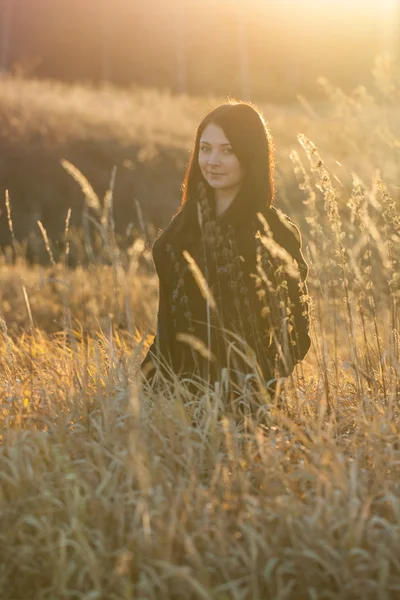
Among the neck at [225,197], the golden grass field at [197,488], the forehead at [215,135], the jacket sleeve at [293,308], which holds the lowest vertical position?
the golden grass field at [197,488]

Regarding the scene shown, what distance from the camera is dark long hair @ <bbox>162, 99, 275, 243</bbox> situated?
3.44 metres

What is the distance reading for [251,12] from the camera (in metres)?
42.7

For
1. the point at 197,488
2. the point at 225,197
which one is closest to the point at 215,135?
the point at 225,197

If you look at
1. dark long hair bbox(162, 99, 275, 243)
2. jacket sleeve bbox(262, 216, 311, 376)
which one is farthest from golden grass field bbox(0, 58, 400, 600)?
dark long hair bbox(162, 99, 275, 243)

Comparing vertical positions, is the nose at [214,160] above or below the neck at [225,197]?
above

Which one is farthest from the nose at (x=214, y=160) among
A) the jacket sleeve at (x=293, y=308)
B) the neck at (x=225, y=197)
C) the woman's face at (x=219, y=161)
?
the jacket sleeve at (x=293, y=308)

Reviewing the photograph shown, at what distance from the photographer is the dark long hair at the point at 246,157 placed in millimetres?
3443

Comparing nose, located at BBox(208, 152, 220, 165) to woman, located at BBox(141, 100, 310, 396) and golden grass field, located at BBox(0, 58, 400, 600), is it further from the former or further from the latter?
golden grass field, located at BBox(0, 58, 400, 600)

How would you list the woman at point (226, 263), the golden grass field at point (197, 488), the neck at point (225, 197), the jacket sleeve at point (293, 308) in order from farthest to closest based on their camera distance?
the neck at point (225, 197)
the woman at point (226, 263)
the jacket sleeve at point (293, 308)
the golden grass field at point (197, 488)

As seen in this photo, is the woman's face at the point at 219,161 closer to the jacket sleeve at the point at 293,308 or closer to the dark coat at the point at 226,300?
the dark coat at the point at 226,300

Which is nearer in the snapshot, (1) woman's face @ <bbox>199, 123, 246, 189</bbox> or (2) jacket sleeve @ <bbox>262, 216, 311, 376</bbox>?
(2) jacket sleeve @ <bbox>262, 216, 311, 376</bbox>

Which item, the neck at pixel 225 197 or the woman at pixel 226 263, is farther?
the neck at pixel 225 197

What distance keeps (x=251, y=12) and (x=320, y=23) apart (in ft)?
11.6

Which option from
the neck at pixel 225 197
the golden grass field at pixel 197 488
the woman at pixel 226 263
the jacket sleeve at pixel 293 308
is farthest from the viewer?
the neck at pixel 225 197
